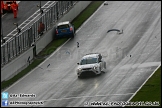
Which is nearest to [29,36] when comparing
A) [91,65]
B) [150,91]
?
[91,65]

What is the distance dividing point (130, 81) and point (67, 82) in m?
4.94

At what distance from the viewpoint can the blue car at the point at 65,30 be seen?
67.9 m

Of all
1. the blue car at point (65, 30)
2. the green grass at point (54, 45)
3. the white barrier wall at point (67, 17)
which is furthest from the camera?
the blue car at point (65, 30)

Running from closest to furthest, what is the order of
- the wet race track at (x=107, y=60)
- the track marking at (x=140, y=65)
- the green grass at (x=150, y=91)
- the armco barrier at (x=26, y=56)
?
the green grass at (x=150, y=91) → the wet race track at (x=107, y=60) → the armco barrier at (x=26, y=56) → the track marking at (x=140, y=65)

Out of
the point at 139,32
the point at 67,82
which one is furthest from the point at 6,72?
the point at 139,32

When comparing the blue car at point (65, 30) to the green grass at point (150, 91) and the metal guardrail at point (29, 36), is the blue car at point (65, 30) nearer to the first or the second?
the metal guardrail at point (29, 36)

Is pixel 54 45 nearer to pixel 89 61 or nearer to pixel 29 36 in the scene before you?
pixel 29 36

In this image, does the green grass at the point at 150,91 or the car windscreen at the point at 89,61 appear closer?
the green grass at the point at 150,91

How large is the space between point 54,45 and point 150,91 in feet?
62.2

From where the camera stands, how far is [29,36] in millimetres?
63938

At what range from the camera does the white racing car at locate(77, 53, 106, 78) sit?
54281 millimetres

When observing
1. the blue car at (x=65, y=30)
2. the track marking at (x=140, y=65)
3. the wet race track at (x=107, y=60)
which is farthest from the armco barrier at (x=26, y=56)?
the track marking at (x=140, y=65)

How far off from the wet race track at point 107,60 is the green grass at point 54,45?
59 centimetres

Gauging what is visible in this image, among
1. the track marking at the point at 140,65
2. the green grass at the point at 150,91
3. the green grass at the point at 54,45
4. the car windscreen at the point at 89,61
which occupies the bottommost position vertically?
the green grass at the point at 54,45
